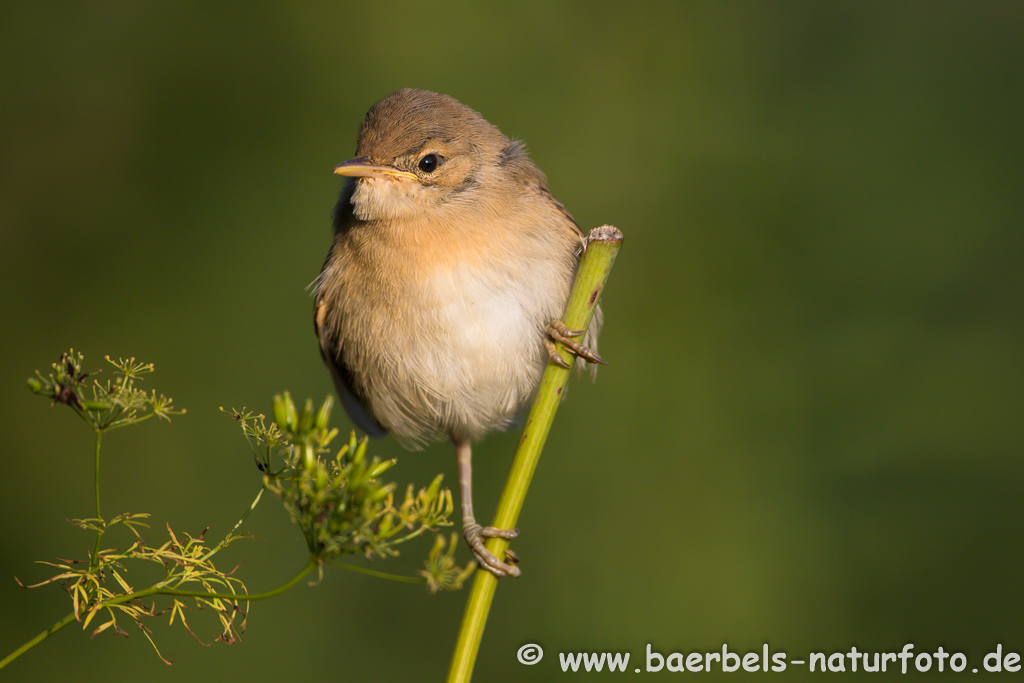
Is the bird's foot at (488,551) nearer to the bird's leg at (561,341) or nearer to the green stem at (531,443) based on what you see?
the green stem at (531,443)

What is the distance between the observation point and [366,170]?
2756 millimetres

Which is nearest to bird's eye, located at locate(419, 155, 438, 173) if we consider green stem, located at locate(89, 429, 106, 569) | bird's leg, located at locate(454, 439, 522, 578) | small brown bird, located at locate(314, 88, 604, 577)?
small brown bird, located at locate(314, 88, 604, 577)

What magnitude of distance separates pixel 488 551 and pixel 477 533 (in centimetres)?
61

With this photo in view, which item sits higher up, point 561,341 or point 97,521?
point 561,341

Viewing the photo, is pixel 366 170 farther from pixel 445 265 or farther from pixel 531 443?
pixel 531 443

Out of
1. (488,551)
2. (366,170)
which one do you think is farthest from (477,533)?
(366,170)

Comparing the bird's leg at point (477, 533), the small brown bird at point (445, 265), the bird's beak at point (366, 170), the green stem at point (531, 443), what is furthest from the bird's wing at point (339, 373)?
the green stem at point (531, 443)

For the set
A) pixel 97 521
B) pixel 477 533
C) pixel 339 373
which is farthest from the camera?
pixel 339 373

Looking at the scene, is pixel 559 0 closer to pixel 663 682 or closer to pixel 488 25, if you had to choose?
pixel 488 25

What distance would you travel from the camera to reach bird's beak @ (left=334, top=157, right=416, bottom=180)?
271 cm

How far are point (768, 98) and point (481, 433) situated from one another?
11.8ft

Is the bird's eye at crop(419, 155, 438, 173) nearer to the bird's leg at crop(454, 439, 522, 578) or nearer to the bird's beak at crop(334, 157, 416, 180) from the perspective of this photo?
the bird's beak at crop(334, 157, 416, 180)

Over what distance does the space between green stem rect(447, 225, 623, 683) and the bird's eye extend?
88cm

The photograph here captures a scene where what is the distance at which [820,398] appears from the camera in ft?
17.1
